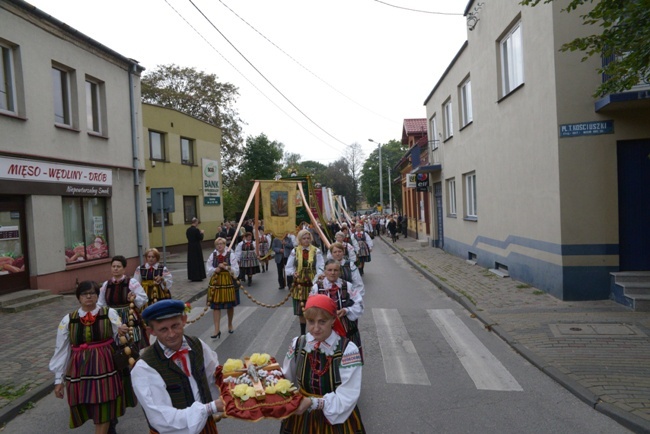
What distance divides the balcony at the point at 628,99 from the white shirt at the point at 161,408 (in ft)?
29.5

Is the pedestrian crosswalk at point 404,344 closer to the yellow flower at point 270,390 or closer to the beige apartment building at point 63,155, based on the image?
the yellow flower at point 270,390

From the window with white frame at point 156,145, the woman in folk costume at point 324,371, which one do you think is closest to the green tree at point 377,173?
the window with white frame at point 156,145

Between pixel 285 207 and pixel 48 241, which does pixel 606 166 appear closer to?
pixel 285 207

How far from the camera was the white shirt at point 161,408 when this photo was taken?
2.69 meters

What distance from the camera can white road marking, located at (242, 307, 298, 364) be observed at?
761 cm

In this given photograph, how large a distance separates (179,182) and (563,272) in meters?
19.8

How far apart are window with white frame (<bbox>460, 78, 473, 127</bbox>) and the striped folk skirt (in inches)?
474

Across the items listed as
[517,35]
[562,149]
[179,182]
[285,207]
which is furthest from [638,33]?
[179,182]

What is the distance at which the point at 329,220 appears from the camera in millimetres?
24500

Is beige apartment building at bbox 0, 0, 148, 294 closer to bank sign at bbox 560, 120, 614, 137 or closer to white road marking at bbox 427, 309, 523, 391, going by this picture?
white road marking at bbox 427, 309, 523, 391

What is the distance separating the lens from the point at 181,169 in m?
25.6

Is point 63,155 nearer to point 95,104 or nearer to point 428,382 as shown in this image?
point 95,104

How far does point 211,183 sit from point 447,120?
1379 cm

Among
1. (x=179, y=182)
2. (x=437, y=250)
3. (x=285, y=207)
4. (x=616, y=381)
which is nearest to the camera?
(x=616, y=381)
